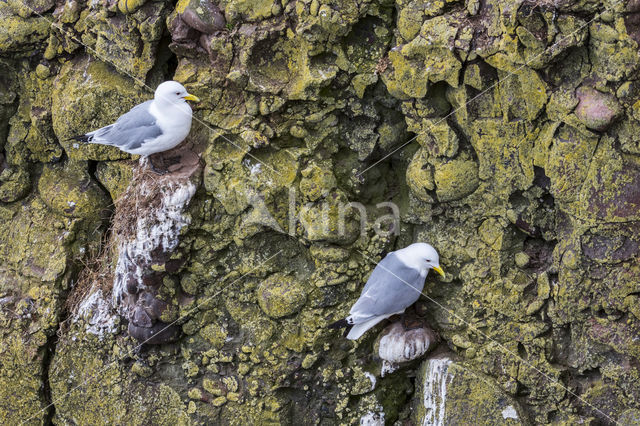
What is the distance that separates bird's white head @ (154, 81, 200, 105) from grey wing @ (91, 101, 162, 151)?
0.50 feet

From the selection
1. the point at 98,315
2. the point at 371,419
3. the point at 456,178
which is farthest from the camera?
the point at 98,315

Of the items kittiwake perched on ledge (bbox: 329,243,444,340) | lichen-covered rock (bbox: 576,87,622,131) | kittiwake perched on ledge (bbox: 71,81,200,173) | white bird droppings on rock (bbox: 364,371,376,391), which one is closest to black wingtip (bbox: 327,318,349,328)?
kittiwake perched on ledge (bbox: 329,243,444,340)

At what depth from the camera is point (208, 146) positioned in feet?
14.9

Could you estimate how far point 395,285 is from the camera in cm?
412

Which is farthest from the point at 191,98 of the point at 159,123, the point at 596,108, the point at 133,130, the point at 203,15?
the point at 596,108

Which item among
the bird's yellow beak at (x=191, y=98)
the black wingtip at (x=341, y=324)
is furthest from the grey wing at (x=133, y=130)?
the black wingtip at (x=341, y=324)

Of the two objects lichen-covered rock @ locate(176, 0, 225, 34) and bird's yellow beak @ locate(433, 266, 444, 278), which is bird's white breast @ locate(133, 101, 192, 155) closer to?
lichen-covered rock @ locate(176, 0, 225, 34)

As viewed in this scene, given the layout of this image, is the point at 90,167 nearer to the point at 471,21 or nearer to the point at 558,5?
the point at 471,21

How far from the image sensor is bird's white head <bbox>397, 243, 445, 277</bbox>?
13.6ft

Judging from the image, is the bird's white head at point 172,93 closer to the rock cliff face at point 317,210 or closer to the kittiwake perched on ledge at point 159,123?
the kittiwake perched on ledge at point 159,123

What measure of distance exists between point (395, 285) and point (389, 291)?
0.06m

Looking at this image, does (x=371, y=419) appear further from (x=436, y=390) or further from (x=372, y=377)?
(x=436, y=390)

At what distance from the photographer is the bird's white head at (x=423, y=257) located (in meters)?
4.14

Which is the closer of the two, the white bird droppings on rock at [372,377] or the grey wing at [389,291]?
the grey wing at [389,291]
